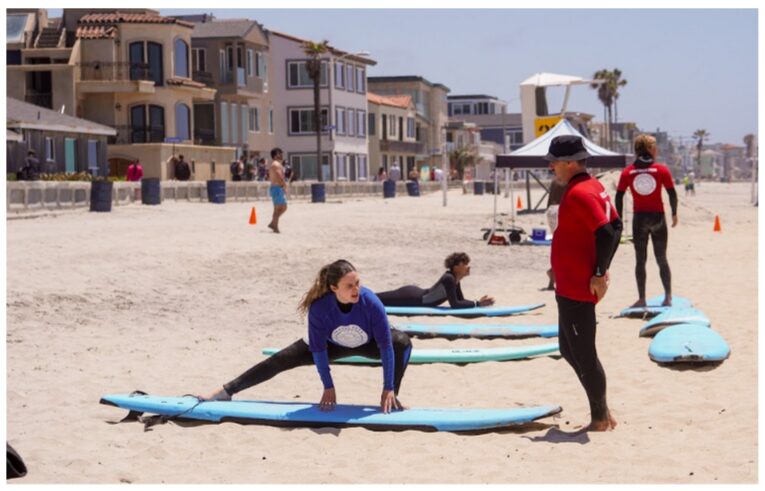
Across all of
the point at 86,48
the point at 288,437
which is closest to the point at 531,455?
the point at 288,437

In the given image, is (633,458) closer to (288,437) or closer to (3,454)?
(288,437)

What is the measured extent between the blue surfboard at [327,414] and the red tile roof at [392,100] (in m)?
79.3

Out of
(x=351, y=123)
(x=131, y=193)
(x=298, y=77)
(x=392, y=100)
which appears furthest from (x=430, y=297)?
(x=392, y=100)

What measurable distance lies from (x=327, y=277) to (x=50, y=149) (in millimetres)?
39884

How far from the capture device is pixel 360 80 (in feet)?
264

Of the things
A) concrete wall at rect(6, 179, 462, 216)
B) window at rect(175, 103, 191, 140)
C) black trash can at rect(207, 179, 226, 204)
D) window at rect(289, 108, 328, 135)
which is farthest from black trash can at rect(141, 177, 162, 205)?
window at rect(289, 108, 328, 135)

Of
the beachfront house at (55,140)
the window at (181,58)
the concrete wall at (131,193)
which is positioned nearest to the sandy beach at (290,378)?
the concrete wall at (131,193)

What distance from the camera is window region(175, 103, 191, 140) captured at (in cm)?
5631

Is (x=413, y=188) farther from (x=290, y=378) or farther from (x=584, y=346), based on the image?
(x=584, y=346)

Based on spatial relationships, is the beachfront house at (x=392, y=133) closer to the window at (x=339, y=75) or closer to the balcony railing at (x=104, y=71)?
the window at (x=339, y=75)

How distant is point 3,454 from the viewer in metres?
6.16

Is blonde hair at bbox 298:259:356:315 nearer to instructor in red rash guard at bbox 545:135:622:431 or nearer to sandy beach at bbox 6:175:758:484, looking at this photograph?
sandy beach at bbox 6:175:758:484

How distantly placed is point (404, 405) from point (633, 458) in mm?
2136

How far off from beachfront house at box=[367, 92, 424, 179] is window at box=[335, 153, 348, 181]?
10415mm
